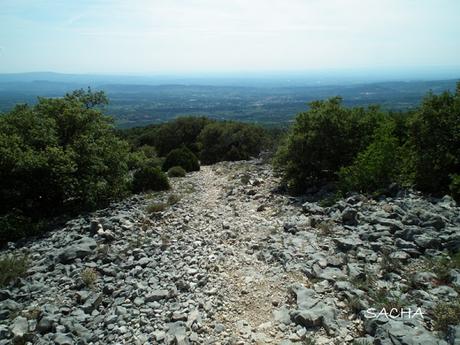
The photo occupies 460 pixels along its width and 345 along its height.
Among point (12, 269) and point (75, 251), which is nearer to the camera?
point (12, 269)

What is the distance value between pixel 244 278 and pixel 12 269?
6508 millimetres

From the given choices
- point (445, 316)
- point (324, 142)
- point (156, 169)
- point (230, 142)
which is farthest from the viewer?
point (230, 142)

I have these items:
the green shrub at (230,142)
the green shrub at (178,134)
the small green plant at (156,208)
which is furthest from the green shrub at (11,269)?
the green shrub at (178,134)

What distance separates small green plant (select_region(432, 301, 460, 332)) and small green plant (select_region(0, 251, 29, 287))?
397 inches

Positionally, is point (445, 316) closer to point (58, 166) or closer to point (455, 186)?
point (455, 186)

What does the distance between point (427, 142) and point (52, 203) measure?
1633 cm

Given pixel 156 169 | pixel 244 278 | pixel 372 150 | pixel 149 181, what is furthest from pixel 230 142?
pixel 244 278

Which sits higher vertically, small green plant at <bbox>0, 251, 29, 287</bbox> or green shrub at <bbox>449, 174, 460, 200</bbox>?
green shrub at <bbox>449, 174, 460, 200</bbox>

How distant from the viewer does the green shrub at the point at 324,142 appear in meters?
18.0

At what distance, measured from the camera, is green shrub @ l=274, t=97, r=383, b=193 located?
59.0 ft

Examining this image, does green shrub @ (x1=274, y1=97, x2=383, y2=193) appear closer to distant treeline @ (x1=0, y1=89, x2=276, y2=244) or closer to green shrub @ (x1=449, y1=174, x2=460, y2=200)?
green shrub @ (x1=449, y1=174, x2=460, y2=200)

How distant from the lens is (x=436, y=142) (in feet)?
46.8

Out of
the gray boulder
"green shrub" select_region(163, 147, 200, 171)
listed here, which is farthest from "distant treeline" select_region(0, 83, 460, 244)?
"green shrub" select_region(163, 147, 200, 171)

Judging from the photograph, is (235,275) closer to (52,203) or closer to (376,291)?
(376,291)
